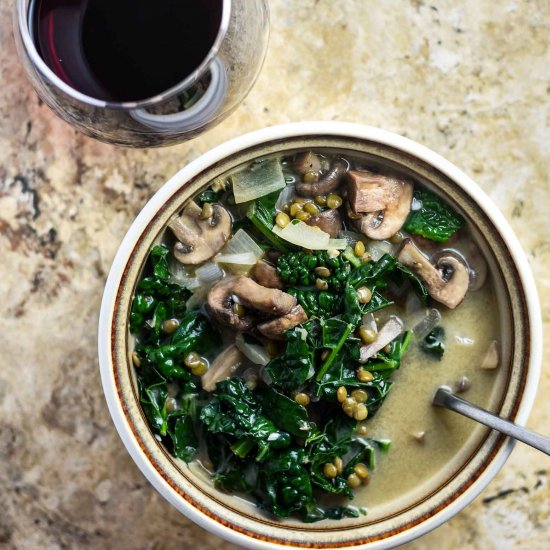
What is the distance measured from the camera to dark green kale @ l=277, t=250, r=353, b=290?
286cm

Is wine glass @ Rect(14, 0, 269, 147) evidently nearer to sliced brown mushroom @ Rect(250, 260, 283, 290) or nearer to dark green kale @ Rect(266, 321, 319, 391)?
sliced brown mushroom @ Rect(250, 260, 283, 290)

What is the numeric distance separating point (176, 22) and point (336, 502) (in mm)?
1872

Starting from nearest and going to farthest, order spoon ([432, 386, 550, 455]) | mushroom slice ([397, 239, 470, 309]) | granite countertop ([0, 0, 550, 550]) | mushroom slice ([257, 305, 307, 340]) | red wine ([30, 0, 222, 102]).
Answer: red wine ([30, 0, 222, 102]) → spoon ([432, 386, 550, 455]) → mushroom slice ([257, 305, 307, 340]) → mushroom slice ([397, 239, 470, 309]) → granite countertop ([0, 0, 550, 550])

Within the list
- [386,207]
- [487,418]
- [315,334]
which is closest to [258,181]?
[386,207]

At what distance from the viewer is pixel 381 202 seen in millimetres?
2852

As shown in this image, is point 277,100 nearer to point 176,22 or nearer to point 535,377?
point 176,22

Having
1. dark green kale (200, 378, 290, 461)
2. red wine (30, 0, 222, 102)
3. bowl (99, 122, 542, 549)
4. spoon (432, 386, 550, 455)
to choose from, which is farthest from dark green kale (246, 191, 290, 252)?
spoon (432, 386, 550, 455)

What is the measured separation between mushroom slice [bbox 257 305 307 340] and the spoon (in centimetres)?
62

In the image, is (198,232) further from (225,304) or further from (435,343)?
(435,343)

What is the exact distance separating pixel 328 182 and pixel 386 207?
24cm

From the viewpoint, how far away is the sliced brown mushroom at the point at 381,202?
9.30 feet

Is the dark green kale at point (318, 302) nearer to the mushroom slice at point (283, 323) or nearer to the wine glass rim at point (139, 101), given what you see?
the mushroom slice at point (283, 323)

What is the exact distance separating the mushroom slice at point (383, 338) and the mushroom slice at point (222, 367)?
473 mm

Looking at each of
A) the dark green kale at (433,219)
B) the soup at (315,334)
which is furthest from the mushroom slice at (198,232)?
the dark green kale at (433,219)
